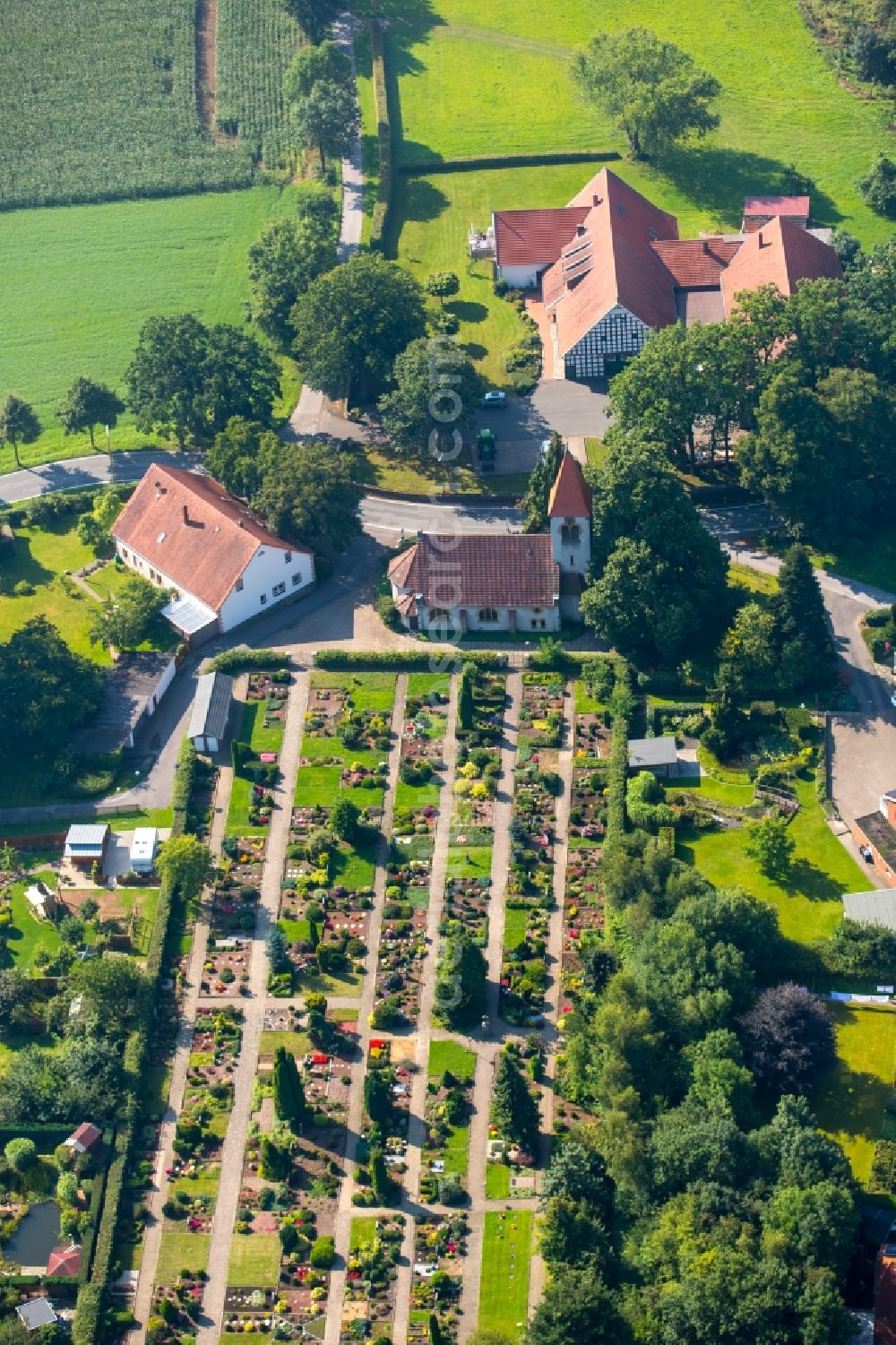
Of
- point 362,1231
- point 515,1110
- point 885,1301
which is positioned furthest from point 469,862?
point 885,1301

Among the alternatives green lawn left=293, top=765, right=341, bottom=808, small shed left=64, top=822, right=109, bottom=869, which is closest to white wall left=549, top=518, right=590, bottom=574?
green lawn left=293, top=765, right=341, bottom=808

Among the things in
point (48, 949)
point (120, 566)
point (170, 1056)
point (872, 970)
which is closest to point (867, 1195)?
point (872, 970)

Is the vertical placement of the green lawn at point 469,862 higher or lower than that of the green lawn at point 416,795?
lower

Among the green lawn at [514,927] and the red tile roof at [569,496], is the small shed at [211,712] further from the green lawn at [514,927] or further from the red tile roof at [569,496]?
the red tile roof at [569,496]

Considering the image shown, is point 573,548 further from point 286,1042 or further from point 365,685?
point 286,1042

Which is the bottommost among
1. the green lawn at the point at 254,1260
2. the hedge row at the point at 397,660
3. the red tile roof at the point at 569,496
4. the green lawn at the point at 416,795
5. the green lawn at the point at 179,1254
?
the green lawn at the point at 179,1254

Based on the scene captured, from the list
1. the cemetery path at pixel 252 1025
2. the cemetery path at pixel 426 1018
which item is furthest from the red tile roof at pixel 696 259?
the cemetery path at pixel 252 1025
